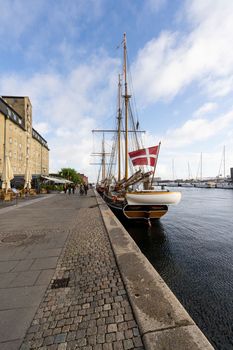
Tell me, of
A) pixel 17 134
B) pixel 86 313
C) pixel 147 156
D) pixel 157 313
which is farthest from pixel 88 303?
pixel 17 134

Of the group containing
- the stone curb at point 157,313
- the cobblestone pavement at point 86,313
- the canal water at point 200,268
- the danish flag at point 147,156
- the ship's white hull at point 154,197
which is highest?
the danish flag at point 147,156

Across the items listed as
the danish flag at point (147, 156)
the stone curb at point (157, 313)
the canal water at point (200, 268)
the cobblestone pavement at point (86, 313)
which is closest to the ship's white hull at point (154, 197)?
the canal water at point (200, 268)

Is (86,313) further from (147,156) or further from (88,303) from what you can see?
(147,156)

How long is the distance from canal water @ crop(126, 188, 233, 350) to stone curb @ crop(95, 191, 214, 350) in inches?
53.0

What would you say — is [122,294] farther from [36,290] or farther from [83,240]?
[83,240]

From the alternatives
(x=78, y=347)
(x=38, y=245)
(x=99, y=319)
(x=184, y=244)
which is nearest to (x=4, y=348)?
(x=78, y=347)

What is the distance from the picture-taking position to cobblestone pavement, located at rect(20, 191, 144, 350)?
92.0 inches

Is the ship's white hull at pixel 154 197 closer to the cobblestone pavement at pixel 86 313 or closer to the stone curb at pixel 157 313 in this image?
the cobblestone pavement at pixel 86 313

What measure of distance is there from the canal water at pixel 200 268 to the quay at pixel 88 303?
1.44 metres

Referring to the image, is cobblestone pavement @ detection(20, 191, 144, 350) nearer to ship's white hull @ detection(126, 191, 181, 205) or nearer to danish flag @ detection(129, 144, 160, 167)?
ship's white hull @ detection(126, 191, 181, 205)

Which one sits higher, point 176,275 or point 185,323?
point 185,323

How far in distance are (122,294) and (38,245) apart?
3.74m

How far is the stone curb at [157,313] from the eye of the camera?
2.20m

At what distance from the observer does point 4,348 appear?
2268 millimetres
